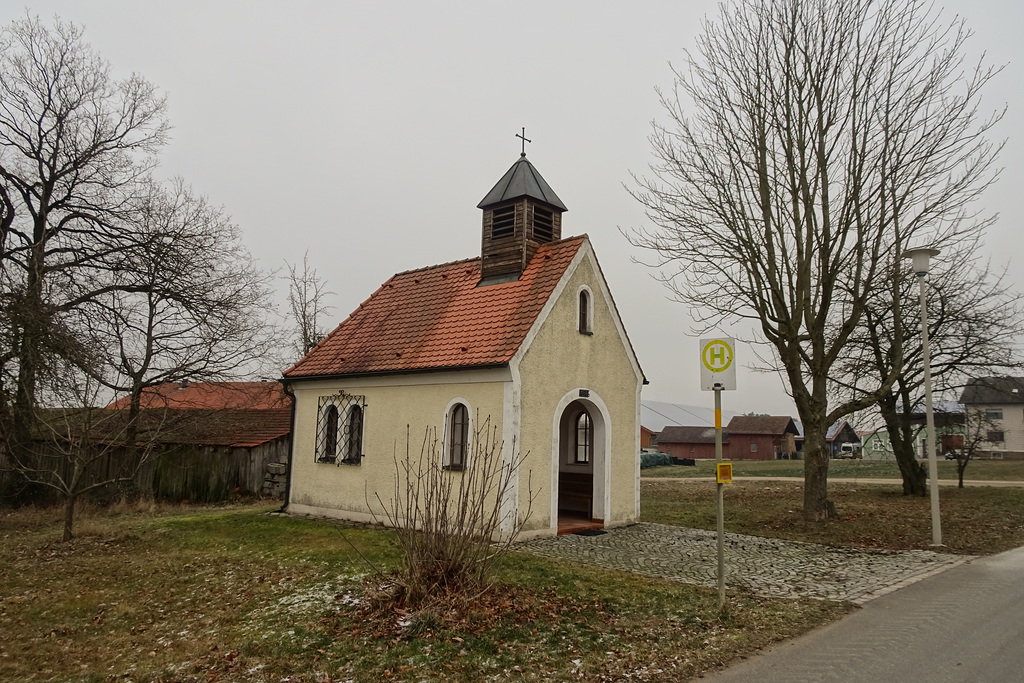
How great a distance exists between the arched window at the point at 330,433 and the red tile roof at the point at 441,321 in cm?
98

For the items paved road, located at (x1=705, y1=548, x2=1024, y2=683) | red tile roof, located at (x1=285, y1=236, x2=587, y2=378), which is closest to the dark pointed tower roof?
red tile roof, located at (x1=285, y1=236, x2=587, y2=378)

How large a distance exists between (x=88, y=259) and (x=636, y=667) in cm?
2088

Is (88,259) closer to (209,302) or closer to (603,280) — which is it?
(209,302)

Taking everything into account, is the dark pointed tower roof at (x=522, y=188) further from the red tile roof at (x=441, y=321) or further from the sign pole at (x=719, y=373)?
the sign pole at (x=719, y=373)

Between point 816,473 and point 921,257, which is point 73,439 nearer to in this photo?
point 816,473

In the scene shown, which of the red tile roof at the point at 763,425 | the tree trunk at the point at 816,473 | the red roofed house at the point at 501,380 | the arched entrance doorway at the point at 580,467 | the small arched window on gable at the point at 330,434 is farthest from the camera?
the red tile roof at the point at 763,425

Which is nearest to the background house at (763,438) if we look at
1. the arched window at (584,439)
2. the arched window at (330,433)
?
the arched window at (584,439)

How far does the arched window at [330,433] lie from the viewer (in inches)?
651

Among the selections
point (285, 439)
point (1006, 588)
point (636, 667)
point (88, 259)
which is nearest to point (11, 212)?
point (88, 259)

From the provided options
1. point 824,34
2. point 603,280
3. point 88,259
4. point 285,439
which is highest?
point 824,34

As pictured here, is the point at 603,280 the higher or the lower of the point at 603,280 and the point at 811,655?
the higher

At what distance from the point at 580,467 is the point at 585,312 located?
13.5 feet

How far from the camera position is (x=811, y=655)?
21.2ft

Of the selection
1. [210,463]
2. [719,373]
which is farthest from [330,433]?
[719,373]
